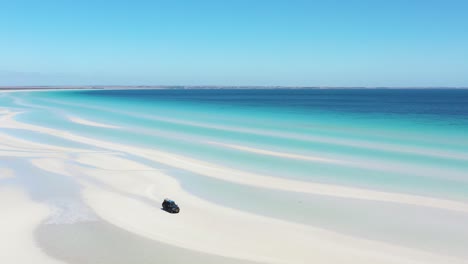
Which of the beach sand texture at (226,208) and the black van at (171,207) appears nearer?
the beach sand texture at (226,208)

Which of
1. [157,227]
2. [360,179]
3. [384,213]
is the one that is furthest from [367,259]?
[360,179]

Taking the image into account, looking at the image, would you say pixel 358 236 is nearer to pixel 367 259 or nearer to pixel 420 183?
pixel 367 259

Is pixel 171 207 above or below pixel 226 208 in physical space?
above

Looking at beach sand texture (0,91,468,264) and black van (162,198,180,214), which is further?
black van (162,198,180,214)

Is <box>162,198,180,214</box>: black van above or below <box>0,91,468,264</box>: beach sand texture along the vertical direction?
above

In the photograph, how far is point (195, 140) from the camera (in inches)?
1052

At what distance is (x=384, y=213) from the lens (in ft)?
38.6

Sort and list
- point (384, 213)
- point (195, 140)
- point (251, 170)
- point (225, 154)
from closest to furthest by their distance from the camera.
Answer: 1. point (384, 213)
2. point (251, 170)
3. point (225, 154)
4. point (195, 140)

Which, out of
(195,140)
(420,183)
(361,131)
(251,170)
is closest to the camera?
(420,183)

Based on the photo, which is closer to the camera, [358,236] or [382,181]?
[358,236]

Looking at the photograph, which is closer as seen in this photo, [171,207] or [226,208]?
[171,207]

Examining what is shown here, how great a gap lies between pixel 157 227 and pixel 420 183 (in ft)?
34.8

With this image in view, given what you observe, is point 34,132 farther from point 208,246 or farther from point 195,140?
point 208,246

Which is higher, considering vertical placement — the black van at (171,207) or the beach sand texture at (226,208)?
the black van at (171,207)
